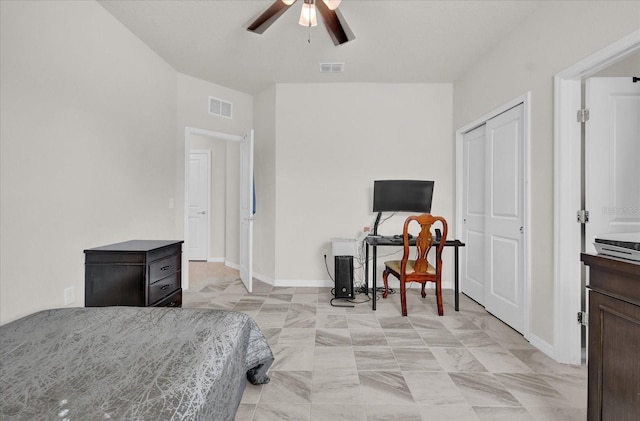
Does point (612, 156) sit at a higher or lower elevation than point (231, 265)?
higher

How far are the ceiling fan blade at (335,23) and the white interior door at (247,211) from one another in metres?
1.86

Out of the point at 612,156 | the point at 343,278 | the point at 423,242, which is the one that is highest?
the point at 612,156

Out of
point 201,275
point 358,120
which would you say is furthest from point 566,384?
point 201,275

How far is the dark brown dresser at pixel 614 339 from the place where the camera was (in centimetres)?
108

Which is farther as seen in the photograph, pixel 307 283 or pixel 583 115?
pixel 307 283

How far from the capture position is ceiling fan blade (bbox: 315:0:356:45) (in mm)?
2230

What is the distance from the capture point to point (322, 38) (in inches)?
122

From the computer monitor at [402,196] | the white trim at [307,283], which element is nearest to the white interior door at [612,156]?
the computer monitor at [402,196]

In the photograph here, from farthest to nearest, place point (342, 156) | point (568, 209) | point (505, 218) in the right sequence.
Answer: point (342, 156), point (505, 218), point (568, 209)

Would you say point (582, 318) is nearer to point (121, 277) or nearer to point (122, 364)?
point (122, 364)

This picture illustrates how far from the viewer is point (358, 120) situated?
4223mm

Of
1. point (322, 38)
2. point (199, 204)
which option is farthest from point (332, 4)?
point (199, 204)

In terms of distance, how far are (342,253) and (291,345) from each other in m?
1.41

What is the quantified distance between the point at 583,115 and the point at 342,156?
102 inches
